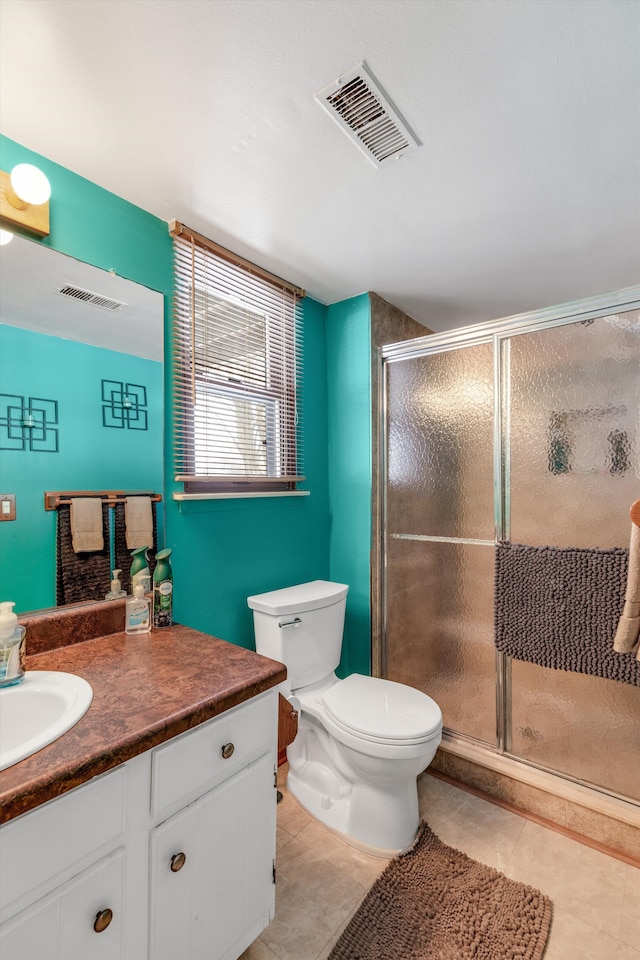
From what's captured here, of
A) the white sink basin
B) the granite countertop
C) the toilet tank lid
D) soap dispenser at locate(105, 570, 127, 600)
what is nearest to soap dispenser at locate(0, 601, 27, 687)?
the white sink basin

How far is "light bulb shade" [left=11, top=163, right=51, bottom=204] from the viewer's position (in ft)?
3.95

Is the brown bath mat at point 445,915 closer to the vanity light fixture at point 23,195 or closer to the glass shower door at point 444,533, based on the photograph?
the glass shower door at point 444,533

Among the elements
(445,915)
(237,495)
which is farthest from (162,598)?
(445,915)

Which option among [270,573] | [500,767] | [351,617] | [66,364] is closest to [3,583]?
[66,364]

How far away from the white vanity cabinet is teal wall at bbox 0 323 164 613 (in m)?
0.69

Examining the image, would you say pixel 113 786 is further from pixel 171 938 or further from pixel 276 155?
pixel 276 155

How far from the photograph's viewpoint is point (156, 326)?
162 cm

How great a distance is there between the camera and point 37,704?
102 cm

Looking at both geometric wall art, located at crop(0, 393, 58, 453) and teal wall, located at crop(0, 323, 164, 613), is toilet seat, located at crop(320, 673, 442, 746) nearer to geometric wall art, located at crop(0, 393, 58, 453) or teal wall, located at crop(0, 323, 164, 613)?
teal wall, located at crop(0, 323, 164, 613)

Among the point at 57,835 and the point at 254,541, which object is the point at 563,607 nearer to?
the point at 254,541

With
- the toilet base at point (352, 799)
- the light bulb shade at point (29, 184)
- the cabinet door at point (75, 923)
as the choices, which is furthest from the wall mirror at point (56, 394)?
the toilet base at point (352, 799)

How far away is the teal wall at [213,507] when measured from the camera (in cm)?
143

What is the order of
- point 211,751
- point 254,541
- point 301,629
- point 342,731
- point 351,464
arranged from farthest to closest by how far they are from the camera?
1. point 351,464
2. point 254,541
3. point 301,629
4. point 342,731
5. point 211,751

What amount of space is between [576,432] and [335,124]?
1.34 meters
